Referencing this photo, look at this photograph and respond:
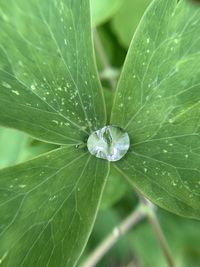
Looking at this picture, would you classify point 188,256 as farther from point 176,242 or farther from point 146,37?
point 146,37

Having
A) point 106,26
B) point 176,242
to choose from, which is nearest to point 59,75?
point 106,26

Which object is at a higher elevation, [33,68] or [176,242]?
[33,68]

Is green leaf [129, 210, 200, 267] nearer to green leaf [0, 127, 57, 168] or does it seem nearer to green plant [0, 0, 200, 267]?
green leaf [0, 127, 57, 168]

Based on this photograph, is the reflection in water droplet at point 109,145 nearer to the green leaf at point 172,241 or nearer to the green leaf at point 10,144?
the green leaf at point 10,144

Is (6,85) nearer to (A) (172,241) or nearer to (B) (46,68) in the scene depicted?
(B) (46,68)

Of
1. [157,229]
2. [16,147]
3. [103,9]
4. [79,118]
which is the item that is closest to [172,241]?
[157,229]

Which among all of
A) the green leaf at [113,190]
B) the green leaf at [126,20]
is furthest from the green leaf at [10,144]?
the green leaf at [126,20]

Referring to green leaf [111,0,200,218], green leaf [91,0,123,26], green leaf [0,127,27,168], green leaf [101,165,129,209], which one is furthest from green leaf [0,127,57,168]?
green leaf [111,0,200,218]
